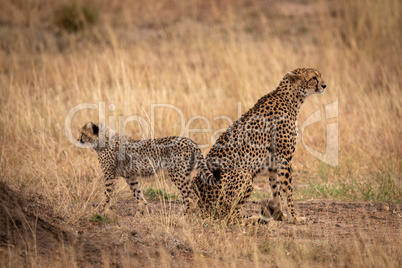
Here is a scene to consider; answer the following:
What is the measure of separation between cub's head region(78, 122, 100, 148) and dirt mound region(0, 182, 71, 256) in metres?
1.50

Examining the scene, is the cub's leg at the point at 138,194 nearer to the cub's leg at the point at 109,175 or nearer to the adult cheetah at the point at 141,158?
the adult cheetah at the point at 141,158

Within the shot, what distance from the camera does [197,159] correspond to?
5.04 meters

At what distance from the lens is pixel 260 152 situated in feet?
15.8

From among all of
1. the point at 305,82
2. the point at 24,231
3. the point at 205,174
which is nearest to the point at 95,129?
the point at 205,174

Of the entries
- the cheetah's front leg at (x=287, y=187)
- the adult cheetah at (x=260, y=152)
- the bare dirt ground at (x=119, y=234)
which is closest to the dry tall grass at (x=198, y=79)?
the bare dirt ground at (x=119, y=234)

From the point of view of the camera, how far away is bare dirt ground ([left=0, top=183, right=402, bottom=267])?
11.9 feet

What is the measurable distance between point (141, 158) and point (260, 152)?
3.78 feet

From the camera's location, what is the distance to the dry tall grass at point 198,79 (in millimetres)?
5434

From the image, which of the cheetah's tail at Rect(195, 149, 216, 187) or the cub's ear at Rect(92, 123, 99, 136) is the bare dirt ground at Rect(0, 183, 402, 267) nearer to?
the cheetah's tail at Rect(195, 149, 216, 187)

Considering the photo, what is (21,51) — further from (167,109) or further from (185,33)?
(167,109)

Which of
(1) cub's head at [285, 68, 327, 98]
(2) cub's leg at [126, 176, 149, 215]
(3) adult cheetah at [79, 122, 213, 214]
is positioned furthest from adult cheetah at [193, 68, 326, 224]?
(2) cub's leg at [126, 176, 149, 215]

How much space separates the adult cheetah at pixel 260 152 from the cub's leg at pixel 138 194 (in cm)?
66

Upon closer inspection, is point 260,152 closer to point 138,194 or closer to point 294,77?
point 294,77

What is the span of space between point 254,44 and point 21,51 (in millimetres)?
4401
